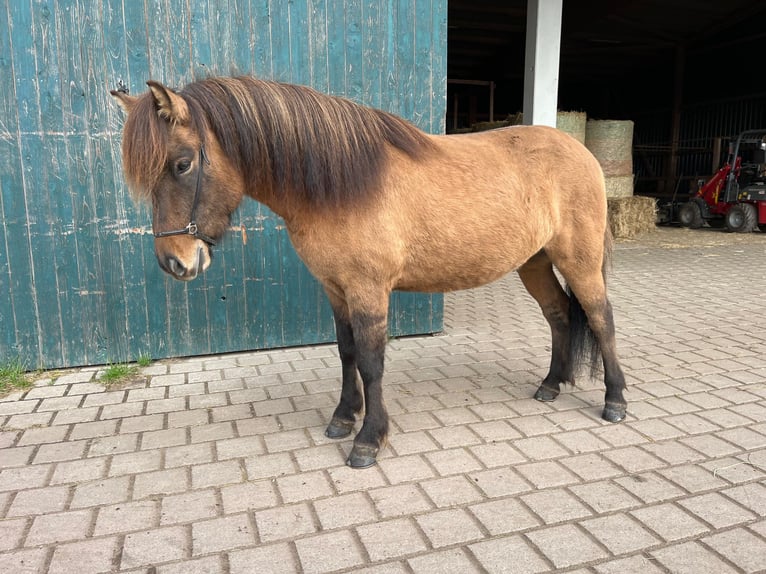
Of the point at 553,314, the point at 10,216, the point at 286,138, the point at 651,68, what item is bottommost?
the point at 553,314

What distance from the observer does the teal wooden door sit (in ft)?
12.6

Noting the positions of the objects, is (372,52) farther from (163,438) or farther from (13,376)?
(13,376)

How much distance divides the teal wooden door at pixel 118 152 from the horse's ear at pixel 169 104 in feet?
6.16

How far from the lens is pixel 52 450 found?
9.45 feet

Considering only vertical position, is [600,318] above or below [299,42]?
below

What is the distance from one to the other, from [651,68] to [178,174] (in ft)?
60.0

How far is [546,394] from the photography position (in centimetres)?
349

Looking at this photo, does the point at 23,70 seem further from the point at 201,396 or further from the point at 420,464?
the point at 420,464

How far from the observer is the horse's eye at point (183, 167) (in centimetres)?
230

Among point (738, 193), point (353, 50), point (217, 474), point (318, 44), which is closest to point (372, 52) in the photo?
point (353, 50)

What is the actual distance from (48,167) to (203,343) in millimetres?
1727

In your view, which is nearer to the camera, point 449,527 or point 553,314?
point 449,527

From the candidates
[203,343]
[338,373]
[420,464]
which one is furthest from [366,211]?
[203,343]

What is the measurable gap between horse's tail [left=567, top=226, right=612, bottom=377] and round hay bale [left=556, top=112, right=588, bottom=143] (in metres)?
7.50
